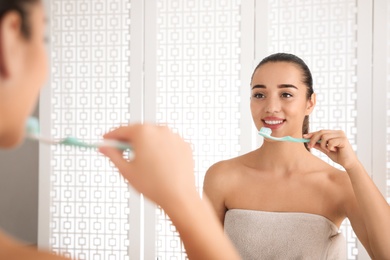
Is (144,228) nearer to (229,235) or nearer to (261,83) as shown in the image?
(229,235)

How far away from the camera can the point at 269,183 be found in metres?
1.90

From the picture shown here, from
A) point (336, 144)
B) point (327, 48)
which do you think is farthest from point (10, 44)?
point (327, 48)

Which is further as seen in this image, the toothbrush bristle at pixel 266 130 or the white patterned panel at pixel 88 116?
the white patterned panel at pixel 88 116

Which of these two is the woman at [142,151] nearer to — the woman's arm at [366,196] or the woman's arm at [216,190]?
the woman's arm at [366,196]

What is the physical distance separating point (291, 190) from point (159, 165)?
55.9 inches

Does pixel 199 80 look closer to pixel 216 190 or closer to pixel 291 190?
pixel 216 190

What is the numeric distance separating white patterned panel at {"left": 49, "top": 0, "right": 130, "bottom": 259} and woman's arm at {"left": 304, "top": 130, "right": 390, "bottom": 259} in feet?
5.73

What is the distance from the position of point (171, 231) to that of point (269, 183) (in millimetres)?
1321

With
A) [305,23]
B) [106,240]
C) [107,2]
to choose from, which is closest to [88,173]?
[106,240]

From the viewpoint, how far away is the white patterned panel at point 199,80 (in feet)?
9.84

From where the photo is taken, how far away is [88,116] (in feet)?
10.6

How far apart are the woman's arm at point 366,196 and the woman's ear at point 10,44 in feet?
4.35

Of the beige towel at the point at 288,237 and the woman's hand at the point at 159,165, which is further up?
the woman's hand at the point at 159,165

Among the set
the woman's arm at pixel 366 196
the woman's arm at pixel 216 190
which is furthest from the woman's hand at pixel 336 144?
the woman's arm at pixel 216 190
